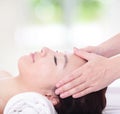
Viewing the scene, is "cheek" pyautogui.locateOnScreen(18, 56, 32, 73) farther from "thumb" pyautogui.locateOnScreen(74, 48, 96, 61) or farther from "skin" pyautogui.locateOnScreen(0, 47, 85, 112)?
"thumb" pyautogui.locateOnScreen(74, 48, 96, 61)

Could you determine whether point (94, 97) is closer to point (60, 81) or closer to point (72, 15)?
point (60, 81)

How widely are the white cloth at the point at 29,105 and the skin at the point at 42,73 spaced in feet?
0.48

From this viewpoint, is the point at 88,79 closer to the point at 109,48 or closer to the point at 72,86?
the point at 72,86

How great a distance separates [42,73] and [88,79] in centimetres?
28

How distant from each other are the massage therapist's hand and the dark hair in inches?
4.4

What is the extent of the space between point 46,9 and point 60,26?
1.01ft

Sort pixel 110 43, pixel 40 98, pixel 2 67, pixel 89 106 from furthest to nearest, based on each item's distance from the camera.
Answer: pixel 2 67 → pixel 110 43 → pixel 89 106 → pixel 40 98

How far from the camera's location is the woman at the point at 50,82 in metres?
1.59

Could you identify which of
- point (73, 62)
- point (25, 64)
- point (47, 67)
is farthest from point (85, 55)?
point (25, 64)

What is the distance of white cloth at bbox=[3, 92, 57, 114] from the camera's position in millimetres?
1424

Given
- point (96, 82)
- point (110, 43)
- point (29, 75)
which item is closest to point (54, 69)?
point (29, 75)

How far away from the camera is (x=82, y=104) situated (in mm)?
1595

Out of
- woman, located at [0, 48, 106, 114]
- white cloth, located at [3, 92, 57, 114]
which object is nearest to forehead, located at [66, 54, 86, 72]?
woman, located at [0, 48, 106, 114]

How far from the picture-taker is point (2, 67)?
3.76 meters
